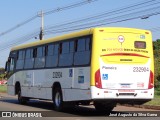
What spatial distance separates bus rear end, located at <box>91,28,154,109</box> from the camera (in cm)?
1697

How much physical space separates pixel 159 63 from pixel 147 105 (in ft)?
86.3

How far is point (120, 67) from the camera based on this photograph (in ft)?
56.5

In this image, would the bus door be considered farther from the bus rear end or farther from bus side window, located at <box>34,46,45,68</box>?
bus side window, located at <box>34,46,45,68</box>

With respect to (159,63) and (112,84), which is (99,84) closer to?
(112,84)

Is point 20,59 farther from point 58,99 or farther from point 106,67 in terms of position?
point 106,67

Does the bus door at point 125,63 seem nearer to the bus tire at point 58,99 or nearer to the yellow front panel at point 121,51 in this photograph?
the yellow front panel at point 121,51

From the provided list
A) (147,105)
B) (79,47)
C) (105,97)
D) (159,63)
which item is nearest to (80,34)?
(79,47)

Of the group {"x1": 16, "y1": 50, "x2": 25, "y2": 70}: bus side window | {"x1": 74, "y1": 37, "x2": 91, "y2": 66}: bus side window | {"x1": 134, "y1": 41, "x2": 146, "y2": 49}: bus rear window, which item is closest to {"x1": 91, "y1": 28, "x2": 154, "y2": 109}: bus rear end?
{"x1": 134, "y1": 41, "x2": 146, "y2": 49}: bus rear window

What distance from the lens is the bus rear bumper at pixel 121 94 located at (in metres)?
16.8

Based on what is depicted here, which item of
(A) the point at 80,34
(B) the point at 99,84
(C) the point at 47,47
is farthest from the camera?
(C) the point at 47,47

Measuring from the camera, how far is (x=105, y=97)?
16.9 meters

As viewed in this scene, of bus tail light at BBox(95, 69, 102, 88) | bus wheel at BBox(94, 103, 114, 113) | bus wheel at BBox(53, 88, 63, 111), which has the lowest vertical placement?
bus wheel at BBox(94, 103, 114, 113)

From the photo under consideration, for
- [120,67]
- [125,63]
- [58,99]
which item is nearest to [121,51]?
[125,63]

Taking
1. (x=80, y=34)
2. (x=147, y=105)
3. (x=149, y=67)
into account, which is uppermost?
(x=80, y=34)
